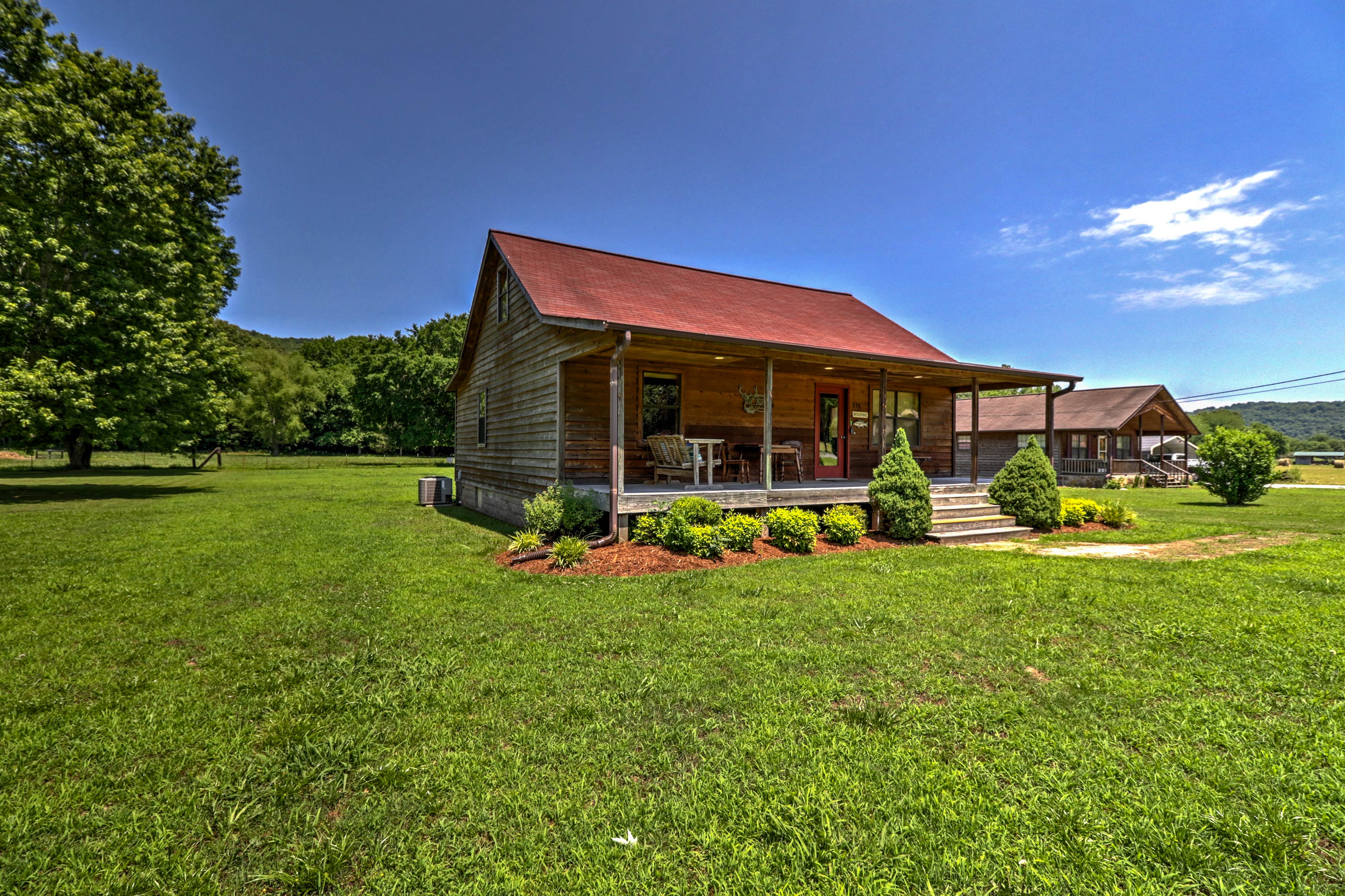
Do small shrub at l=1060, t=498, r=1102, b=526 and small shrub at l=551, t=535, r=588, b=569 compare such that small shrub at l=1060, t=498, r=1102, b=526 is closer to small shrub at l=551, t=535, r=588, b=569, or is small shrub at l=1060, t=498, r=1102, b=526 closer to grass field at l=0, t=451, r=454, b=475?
small shrub at l=551, t=535, r=588, b=569

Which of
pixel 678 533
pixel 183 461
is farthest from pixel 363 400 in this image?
pixel 678 533

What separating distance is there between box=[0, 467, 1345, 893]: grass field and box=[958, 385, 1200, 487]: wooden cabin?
22.3 meters

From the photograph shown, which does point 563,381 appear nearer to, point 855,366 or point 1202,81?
point 855,366

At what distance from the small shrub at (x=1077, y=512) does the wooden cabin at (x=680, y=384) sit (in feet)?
8.55

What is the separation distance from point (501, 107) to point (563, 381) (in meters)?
9.97

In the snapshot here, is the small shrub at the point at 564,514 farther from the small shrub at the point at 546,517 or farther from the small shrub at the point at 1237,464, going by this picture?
the small shrub at the point at 1237,464

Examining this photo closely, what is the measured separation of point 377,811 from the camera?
2381 mm

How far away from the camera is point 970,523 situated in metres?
9.83

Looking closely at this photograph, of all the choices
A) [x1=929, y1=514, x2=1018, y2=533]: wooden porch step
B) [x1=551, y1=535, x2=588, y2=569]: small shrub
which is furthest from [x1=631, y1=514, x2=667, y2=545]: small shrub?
[x1=929, y1=514, x2=1018, y2=533]: wooden porch step

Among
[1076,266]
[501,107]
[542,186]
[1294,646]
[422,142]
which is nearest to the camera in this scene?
[1294,646]

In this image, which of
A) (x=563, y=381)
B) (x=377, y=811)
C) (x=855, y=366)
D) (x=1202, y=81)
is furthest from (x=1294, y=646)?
(x=1202, y=81)

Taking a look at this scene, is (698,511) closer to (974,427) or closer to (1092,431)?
(974,427)

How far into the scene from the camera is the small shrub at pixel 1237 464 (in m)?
16.2

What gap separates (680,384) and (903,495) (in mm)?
4757
